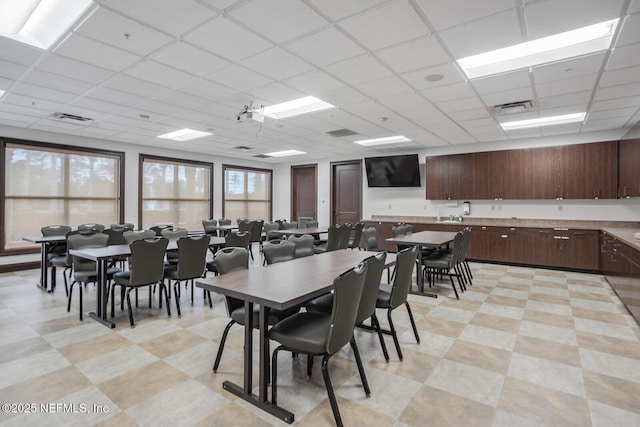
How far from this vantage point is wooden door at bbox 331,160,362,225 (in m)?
9.84

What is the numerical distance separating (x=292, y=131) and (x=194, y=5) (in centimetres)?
411

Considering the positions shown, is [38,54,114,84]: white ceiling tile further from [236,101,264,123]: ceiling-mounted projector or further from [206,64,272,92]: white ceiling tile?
[236,101,264,123]: ceiling-mounted projector

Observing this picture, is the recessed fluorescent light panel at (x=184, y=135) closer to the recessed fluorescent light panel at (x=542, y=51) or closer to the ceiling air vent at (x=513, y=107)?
the recessed fluorescent light panel at (x=542, y=51)

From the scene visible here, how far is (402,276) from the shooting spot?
282cm

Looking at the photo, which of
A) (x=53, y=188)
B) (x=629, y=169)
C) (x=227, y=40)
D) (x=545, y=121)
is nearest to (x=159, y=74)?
(x=227, y=40)

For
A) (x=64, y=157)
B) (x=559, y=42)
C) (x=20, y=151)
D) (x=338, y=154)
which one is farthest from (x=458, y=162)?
(x=20, y=151)

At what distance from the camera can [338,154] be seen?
946cm

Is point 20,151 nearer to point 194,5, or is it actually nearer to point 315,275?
point 194,5

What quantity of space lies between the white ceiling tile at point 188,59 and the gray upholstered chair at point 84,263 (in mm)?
2521

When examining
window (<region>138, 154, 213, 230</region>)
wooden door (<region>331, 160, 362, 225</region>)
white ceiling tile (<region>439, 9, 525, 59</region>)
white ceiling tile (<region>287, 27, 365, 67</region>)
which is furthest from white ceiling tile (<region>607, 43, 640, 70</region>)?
window (<region>138, 154, 213, 230</region>)

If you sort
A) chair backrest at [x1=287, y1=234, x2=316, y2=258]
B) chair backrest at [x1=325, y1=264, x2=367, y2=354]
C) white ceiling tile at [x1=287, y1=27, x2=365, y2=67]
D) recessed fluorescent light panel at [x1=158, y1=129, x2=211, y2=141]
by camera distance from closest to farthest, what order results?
chair backrest at [x1=325, y1=264, x2=367, y2=354], white ceiling tile at [x1=287, y1=27, x2=365, y2=67], chair backrest at [x1=287, y1=234, x2=316, y2=258], recessed fluorescent light panel at [x1=158, y1=129, x2=211, y2=141]

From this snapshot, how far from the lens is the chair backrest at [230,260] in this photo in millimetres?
2779

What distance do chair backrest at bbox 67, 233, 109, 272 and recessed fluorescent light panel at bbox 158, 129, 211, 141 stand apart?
9.28 feet

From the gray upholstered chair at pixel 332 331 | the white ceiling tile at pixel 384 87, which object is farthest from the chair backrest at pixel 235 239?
the gray upholstered chair at pixel 332 331
